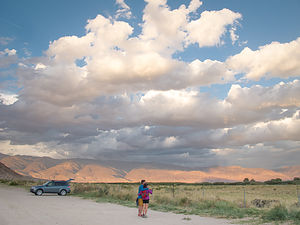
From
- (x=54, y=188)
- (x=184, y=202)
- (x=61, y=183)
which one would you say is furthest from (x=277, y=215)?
(x=61, y=183)

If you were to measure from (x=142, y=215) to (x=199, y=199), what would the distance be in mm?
8151

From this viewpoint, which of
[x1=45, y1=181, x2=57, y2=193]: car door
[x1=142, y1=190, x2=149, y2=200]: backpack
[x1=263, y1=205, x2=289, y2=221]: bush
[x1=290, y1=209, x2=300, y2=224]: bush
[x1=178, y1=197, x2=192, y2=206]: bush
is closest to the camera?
[x1=290, y1=209, x2=300, y2=224]: bush

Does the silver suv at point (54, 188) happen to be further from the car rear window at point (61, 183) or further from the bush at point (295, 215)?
the bush at point (295, 215)

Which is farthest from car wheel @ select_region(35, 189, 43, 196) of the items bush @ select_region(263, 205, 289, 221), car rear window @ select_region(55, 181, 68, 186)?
bush @ select_region(263, 205, 289, 221)

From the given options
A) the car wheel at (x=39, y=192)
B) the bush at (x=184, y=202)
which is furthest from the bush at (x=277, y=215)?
the car wheel at (x=39, y=192)

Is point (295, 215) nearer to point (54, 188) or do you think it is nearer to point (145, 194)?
point (145, 194)

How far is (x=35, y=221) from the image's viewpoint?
1291 cm

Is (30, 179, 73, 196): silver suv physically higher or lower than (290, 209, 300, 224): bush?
higher

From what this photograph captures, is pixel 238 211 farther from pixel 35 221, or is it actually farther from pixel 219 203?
pixel 35 221

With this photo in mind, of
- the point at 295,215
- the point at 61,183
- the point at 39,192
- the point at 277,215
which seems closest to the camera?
the point at 295,215

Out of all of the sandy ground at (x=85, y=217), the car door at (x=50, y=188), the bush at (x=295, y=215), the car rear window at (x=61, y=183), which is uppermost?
the car rear window at (x=61, y=183)

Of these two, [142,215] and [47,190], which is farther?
[47,190]

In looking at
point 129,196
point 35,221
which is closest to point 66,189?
point 129,196

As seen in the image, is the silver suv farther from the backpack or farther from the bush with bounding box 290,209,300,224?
the bush with bounding box 290,209,300,224
